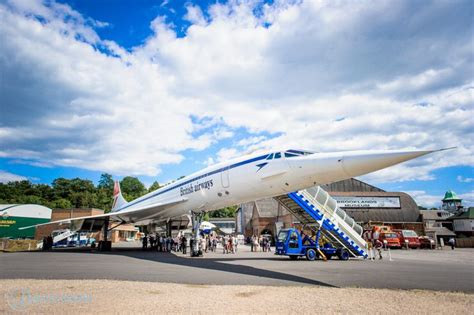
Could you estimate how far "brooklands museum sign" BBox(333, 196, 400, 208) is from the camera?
110ft

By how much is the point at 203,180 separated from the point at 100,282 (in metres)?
7.08

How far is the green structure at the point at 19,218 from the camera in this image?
3697 centimetres

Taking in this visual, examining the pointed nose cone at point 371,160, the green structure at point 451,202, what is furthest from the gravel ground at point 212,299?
the green structure at point 451,202

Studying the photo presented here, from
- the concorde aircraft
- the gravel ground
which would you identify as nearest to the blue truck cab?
the concorde aircraft

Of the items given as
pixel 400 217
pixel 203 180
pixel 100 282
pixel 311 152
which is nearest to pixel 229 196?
pixel 203 180

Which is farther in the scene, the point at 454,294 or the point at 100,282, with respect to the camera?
the point at 100,282

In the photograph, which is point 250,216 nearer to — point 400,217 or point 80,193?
point 400,217

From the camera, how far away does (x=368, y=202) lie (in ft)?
110

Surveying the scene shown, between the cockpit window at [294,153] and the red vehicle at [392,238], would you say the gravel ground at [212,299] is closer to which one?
the cockpit window at [294,153]

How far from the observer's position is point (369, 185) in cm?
3647

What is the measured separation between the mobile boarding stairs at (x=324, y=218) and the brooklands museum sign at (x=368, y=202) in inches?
746

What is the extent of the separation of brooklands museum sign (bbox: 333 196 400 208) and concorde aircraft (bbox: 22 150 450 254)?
21.8 m

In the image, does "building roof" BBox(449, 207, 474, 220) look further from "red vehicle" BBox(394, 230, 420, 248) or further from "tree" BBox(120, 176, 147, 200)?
"tree" BBox(120, 176, 147, 200)

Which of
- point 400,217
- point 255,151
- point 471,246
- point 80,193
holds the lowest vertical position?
point 471,246
